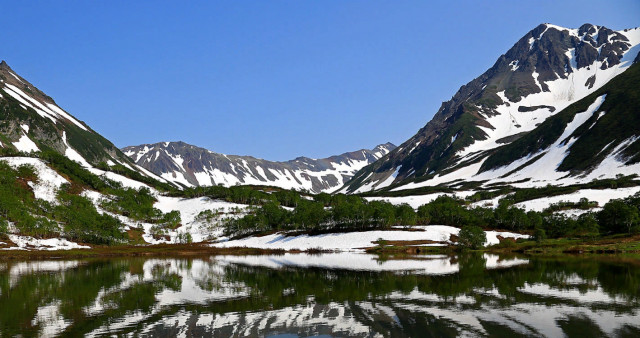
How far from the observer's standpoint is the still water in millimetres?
28625

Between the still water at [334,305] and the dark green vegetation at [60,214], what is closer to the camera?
the still water at [334,305]

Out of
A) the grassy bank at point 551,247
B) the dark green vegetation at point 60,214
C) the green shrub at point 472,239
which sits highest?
the dark green vegetation at point 60,214

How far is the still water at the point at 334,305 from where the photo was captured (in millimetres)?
28625

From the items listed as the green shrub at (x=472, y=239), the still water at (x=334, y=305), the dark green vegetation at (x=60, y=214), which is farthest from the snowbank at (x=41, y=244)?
the green shrub at (x=472, y=239)

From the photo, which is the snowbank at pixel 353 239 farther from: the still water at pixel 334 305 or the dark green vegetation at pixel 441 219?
the still water at pixel 334 305

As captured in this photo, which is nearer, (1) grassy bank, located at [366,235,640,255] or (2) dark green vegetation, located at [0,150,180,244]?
(1) grassy bank, located at [366,235,640,255]

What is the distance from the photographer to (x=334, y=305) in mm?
38312

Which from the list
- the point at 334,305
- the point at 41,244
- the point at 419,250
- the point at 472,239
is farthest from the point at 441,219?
the point at 41,244

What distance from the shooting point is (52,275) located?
6475 centimetres

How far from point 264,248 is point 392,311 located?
359ft

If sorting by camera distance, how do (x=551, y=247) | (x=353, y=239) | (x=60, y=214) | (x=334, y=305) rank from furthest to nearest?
(x=60, y=214) → (x=353, y=239) → (x=551, y=247) → (x=334, y=305)

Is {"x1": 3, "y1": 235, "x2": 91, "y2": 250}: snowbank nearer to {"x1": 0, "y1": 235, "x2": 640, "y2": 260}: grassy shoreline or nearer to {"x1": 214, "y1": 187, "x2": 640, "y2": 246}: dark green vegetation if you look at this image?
{"x1": 0, "y1": 235, "x2": 640, "y2": 260}: grassy shoreline

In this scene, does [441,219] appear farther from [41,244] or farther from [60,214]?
[60,214]

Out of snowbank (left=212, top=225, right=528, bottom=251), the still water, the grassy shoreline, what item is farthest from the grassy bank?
the still water
